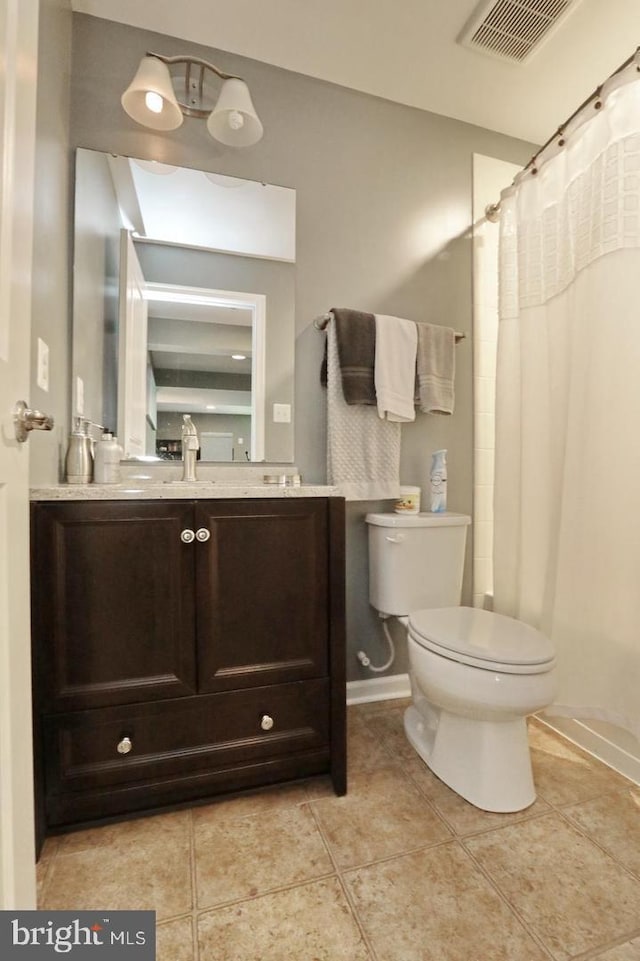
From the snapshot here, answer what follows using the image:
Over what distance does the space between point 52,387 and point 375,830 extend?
1435mm

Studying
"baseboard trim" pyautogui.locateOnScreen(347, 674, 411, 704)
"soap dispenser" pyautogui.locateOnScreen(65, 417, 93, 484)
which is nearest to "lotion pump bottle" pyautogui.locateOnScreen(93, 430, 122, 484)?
"soap dispenser" pyautogui.locateOnScreen(65, 417, 93, 484)

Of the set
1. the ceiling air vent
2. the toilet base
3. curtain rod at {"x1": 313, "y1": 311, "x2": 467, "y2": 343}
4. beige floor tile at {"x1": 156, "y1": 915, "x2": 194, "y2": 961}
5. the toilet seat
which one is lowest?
beige floor tile at {"x1": 156, "y1": 915, "x2": 194, "y2": 961}

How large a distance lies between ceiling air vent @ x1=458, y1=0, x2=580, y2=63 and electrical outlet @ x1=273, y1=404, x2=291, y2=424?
56.2 inches

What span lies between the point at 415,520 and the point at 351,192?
132 centimetres

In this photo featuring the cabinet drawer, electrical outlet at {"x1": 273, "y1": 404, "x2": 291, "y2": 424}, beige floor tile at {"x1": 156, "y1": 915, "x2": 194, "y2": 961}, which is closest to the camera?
beige floor tile at {"x1": 156, "y1": 915, "x2": 194, "y2": 961}

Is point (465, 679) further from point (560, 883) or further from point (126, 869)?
point (126, 869)

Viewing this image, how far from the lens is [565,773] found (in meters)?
1.30

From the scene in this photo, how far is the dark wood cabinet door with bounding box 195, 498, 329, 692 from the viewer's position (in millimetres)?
1074

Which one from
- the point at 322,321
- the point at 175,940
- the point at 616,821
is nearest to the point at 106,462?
the point at 322,321

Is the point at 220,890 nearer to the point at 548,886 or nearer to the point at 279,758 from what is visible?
the point at 279,758

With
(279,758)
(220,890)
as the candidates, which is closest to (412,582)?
(279,758)

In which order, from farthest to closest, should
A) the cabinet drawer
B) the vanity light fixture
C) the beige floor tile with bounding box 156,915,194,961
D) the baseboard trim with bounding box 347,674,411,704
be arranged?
the baseboard trim with bounding box 347,674,411,704, the vanity light fixture, the cabinet drawer, the beige floor tile with bounding box 156,915,194,961

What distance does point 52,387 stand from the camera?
1.16 meters

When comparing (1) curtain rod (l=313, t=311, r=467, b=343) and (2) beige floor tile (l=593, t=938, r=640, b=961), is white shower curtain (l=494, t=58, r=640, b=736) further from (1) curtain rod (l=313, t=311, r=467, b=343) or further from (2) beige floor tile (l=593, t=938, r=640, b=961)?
(1) curtain rod (l=313, t=311, r=467, b=343)
